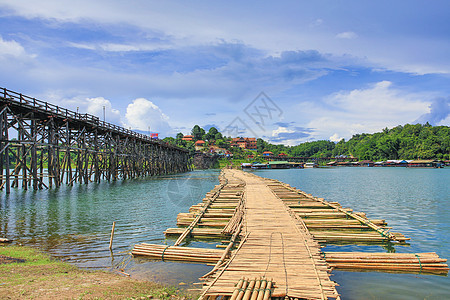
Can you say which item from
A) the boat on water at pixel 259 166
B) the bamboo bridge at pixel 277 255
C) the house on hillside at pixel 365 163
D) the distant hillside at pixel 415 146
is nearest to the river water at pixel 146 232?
the bamboo bridge at pixel 277 255

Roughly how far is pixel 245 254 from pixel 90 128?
42908mm

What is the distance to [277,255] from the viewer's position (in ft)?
30.3

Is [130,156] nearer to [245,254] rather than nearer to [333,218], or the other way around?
[333,218]

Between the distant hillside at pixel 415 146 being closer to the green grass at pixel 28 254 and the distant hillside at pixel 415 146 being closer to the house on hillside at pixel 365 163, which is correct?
the house on hillside at pixel 365 163

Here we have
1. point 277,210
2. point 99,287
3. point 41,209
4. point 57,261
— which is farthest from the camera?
point 41,209

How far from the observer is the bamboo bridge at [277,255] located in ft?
22.9

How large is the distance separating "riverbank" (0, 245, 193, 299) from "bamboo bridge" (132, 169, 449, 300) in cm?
160

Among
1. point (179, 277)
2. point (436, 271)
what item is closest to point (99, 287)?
point (179, 277)

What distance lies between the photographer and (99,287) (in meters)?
8.26

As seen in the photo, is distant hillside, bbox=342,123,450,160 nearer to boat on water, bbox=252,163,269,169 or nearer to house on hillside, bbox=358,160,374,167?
house on hillside, bbox=358,160,374,167

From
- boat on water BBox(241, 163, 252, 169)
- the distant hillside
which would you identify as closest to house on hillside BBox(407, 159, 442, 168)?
the distant hillside

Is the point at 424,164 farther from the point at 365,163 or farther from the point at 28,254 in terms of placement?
the point at 28,254

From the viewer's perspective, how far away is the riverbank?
767 centimetres

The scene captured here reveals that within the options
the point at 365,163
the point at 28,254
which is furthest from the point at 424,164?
the point at 28,254
